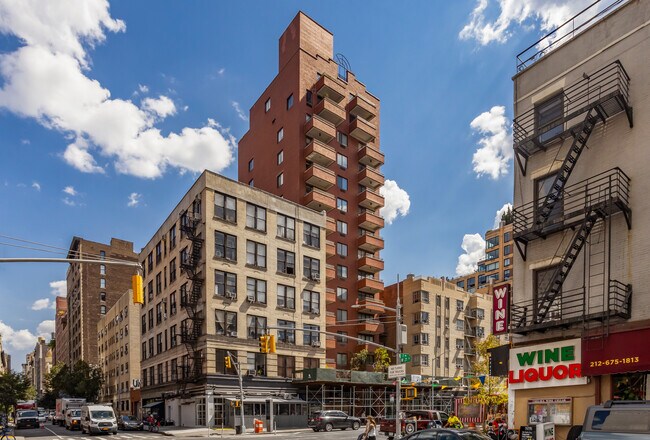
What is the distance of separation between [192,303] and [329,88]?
3283 centimetres

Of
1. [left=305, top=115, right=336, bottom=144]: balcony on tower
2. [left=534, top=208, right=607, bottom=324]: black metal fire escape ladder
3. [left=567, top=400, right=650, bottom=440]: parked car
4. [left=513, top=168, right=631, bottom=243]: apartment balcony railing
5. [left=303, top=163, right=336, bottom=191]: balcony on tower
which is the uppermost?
[left=305, top=115, right=336, bottom=144]: balcony on tower

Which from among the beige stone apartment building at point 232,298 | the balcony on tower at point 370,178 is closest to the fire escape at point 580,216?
the beige stone apartment building at point 232,298

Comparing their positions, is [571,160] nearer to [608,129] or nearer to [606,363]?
[608,129]

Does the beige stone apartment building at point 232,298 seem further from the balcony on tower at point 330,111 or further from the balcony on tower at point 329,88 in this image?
the balcony on tower at point 329,88

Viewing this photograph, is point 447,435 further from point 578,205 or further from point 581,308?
point 578,205

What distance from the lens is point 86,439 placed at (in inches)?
1315

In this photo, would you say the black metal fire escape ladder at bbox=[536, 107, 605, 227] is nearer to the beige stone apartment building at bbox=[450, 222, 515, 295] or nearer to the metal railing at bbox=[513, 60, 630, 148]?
the metal railing at bbox=[513, 60, 630, 148]

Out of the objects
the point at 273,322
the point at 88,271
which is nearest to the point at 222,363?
the point at 273,322

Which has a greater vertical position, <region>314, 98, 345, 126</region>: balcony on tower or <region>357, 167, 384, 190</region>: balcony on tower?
<region>314, 98, 345, 126</region>: balcony on tower

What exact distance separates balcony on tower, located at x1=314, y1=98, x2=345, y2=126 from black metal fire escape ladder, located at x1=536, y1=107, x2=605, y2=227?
149 feet

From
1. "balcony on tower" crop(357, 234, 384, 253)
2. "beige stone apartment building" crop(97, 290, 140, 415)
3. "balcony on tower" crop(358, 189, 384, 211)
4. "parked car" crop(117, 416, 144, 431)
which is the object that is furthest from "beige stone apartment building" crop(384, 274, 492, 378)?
"beige stone apartment building" crop(97, 290, 140, 415)

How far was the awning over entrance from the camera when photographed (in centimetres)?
1580

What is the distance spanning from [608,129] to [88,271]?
108587 millimetres

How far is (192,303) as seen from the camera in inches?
1825
